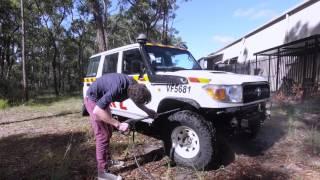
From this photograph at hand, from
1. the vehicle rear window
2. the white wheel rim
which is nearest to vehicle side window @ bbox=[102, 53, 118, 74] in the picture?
the vehicle rear window

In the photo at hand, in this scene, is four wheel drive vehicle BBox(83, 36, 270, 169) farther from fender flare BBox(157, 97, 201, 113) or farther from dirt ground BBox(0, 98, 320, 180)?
dirt ground BBox(0, 98, 320, 180)

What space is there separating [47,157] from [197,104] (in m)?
2.94

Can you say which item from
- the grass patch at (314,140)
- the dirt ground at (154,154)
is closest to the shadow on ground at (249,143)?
the dirt ground at (154,154)

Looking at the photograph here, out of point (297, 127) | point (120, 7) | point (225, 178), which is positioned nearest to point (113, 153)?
point (225, 178)

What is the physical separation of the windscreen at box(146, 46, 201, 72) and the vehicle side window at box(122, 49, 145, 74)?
0.23m

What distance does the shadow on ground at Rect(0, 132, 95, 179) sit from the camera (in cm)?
482

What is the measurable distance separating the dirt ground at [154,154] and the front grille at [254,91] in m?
1.03

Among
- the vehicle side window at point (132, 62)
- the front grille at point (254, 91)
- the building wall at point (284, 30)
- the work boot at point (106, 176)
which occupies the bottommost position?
the work boot at point (106, 176)

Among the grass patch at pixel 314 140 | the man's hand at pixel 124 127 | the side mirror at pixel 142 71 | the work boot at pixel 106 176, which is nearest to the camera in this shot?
the man's hand at pixel 124 127

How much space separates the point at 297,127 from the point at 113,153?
462cm

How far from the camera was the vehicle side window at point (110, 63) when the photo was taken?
6.84 meters

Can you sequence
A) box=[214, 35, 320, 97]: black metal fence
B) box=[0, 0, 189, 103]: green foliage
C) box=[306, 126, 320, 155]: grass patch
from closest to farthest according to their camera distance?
box=[306, 126, 320, 155]: grass patch < box=[214, 35, 320, 97]: black metal fence < box=[0, 0, 189, 103]: green foliage

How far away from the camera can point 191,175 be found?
4.69 metres

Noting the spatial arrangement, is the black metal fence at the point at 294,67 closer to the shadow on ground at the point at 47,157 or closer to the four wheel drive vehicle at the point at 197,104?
the four wheel drive vehicle at the point at 197,104
